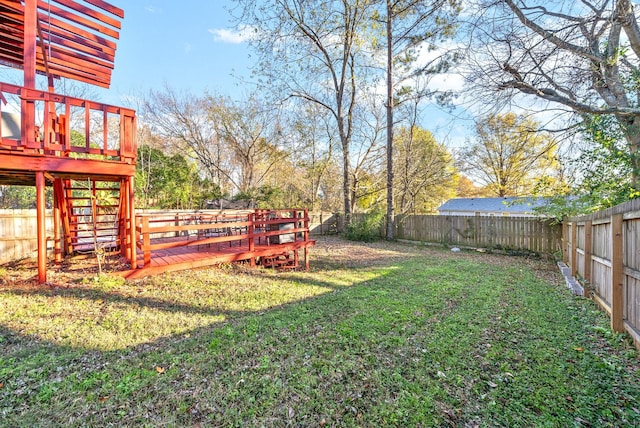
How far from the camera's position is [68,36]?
5.87 m

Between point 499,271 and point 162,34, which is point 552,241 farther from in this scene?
point 162,34

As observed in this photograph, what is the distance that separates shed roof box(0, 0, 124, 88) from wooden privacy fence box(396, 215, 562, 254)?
11517mm

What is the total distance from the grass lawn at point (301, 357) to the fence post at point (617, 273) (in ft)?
0.66

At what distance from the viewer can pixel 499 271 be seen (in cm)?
668

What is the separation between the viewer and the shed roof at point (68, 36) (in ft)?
17.6

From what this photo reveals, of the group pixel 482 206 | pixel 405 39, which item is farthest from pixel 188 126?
pixel 482 206

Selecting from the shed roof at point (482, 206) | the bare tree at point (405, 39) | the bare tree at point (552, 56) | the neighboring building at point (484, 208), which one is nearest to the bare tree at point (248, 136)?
the bare tree at point (405, 39)

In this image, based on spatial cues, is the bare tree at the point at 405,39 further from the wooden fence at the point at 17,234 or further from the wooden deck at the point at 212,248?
the wooden fence at the point at 17,234

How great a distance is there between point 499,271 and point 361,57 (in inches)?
480

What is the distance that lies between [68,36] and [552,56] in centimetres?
1011

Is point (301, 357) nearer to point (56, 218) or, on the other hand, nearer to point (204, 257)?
point (204, 257)

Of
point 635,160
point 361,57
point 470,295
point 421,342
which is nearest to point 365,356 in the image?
point 421,342

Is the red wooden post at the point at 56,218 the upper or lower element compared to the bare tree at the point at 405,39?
lower

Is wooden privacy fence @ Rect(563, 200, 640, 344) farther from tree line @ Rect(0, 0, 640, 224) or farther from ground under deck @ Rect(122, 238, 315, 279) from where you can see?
ground under deck @ Rect(122, 238, 315, 279)
